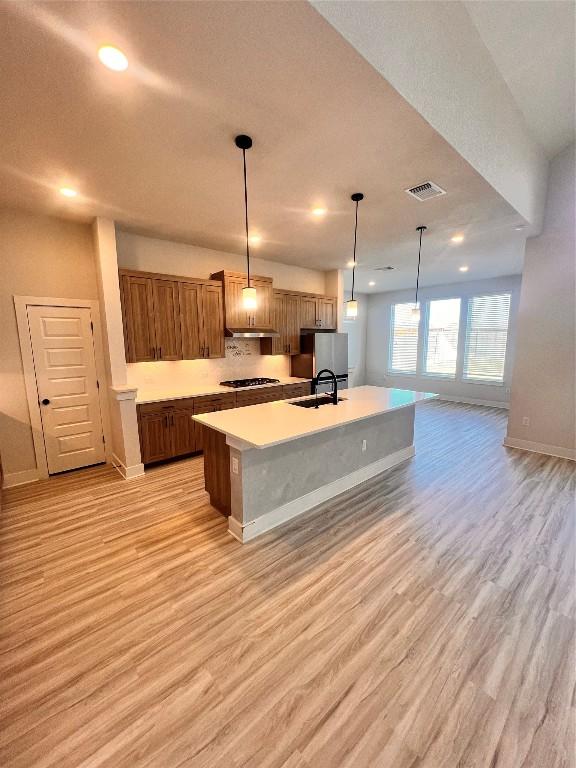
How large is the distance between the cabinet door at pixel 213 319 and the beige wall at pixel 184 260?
0.42 m

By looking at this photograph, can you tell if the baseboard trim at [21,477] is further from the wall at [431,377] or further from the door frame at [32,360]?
the wall at [431,377]

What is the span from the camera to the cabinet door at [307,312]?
5559 millimetres

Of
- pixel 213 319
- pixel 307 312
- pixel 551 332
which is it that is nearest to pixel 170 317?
pixel 213 319

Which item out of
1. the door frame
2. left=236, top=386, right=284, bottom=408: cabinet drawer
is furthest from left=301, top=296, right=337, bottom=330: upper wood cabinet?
the door frame

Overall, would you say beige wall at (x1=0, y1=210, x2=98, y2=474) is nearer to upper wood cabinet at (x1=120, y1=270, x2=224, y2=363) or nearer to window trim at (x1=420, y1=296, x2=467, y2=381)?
upper wood cabinet at (x1=120, y1=270, x2=224, y2=363)

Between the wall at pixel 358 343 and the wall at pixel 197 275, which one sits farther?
the wall at pixel 358 343

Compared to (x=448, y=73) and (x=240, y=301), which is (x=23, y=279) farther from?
(x=448, y=73)

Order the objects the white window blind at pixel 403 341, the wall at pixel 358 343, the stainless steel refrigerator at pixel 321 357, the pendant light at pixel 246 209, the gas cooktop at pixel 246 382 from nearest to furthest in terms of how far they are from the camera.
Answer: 1. the pendant light at pixel 246 209
2. the gas cooktop at pixel 246 382
3. the stainless steel refrigerator at pixel 321 357
4. the white window blind at pixel 403 341
5. the wall at pixel 358 343

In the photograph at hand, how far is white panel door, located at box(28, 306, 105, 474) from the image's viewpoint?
3557 millimetres

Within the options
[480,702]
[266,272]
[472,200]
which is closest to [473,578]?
[480,702]

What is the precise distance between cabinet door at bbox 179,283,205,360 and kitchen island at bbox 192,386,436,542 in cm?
A: 175

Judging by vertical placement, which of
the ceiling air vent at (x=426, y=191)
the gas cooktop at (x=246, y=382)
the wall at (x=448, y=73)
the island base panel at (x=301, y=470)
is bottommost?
the island base panel at (x=301, y=470)

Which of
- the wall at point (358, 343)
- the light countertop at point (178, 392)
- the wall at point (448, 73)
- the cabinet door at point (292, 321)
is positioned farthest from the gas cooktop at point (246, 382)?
the wall at point (358, 343)

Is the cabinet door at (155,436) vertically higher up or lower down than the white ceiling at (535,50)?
lower down
